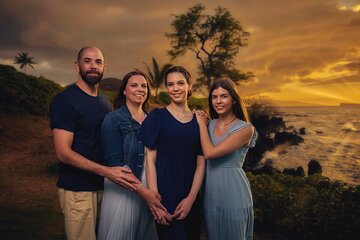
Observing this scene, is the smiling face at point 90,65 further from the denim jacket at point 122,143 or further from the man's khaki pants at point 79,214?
the man's khaki pants at point 79,214

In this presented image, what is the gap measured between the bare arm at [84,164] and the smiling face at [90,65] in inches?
28.3

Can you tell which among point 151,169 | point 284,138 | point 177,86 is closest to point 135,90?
point 177,86

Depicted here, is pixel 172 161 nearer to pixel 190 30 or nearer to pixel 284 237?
pixel 284 237

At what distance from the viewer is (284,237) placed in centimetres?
692

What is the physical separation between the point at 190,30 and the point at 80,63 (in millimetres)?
30372

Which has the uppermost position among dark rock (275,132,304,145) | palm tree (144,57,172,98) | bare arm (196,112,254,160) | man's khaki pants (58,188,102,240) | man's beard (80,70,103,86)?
palm tree (144,57,172,98)

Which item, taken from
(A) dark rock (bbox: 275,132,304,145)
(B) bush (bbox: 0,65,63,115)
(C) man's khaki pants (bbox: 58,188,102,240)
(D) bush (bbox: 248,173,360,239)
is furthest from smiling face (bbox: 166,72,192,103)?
(A) dark rock (bbox: 275,132,304,145)

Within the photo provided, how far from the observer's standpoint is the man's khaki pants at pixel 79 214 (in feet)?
11.9

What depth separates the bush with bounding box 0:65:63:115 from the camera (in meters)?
17.5

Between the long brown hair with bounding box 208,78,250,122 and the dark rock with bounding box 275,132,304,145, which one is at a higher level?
the long brown hair with bounding box 208,78,250,122

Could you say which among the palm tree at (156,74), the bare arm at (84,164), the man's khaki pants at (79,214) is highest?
the palm tree at (156,74)

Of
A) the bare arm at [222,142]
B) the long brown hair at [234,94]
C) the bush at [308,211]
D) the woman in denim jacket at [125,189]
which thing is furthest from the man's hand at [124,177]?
the bush at [308,211]

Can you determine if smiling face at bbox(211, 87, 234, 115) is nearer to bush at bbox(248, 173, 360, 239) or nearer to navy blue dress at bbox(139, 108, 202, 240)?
navy blue dress at bbox(139, 108, 202, 240)

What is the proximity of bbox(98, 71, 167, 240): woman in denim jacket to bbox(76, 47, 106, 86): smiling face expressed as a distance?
1.94 feet
